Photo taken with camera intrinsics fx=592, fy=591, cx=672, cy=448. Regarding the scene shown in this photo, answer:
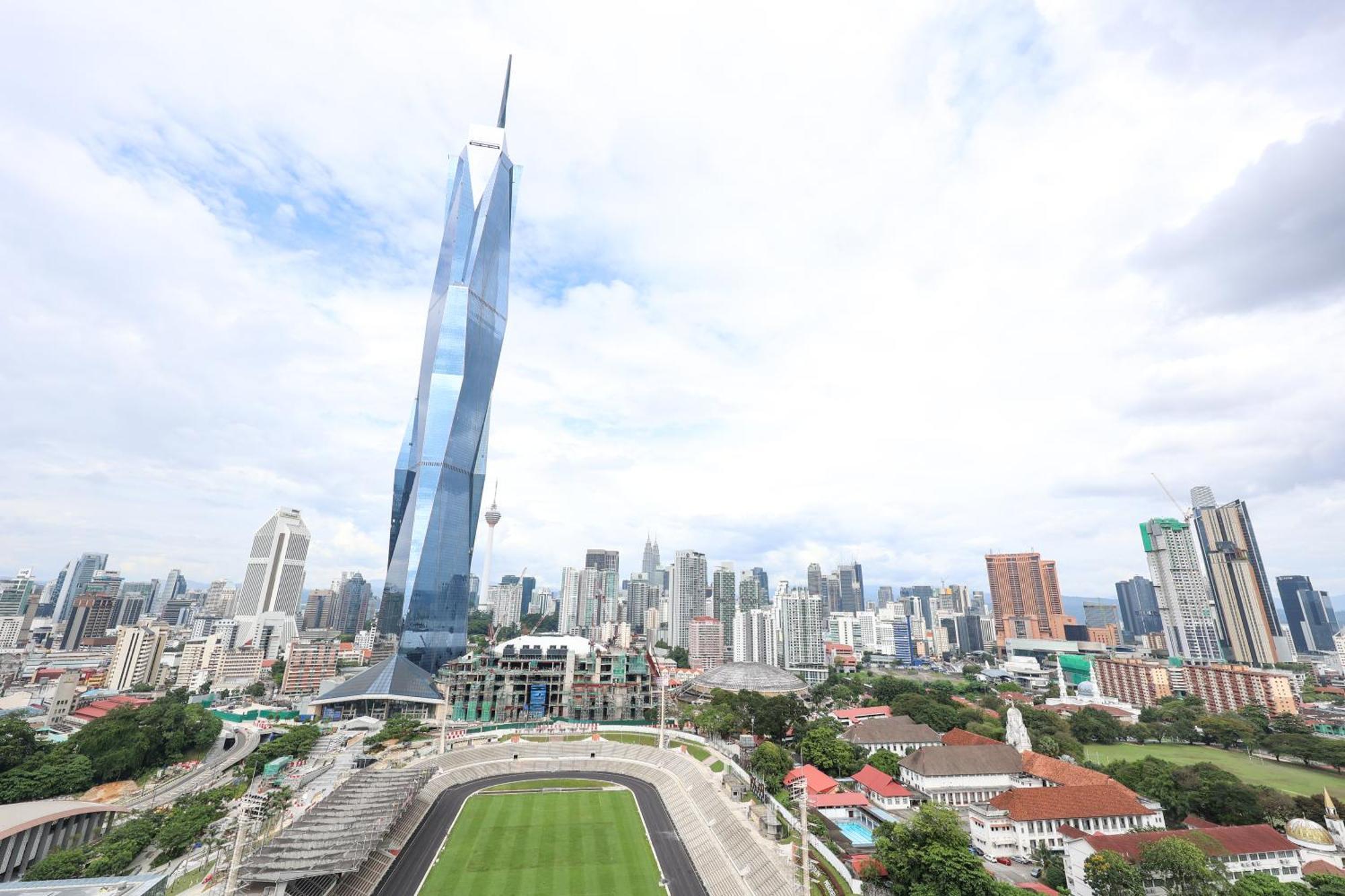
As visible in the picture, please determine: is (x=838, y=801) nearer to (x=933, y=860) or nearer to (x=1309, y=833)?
(x=933, y=860)

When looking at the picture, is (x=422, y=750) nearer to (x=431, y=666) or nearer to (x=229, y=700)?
(x=431, y=666)

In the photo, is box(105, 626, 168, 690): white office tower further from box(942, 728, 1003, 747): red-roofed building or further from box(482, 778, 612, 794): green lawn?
box(942, 728, 1003, 747): red-roofed building

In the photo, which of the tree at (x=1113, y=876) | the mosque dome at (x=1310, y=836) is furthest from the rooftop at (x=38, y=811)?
the mosque dome at (x=1310, y=836)

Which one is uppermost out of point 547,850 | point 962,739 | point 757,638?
point 757,638

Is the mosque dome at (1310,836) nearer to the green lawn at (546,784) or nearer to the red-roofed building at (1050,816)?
the red-roofed building at (1050,816)

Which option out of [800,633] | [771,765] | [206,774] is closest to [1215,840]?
[771,765]

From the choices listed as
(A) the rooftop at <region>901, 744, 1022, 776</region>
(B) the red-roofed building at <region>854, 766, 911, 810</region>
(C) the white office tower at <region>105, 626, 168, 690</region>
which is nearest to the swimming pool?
(B) the red-roofed building at <region>854, 766, 911, 810</region>
